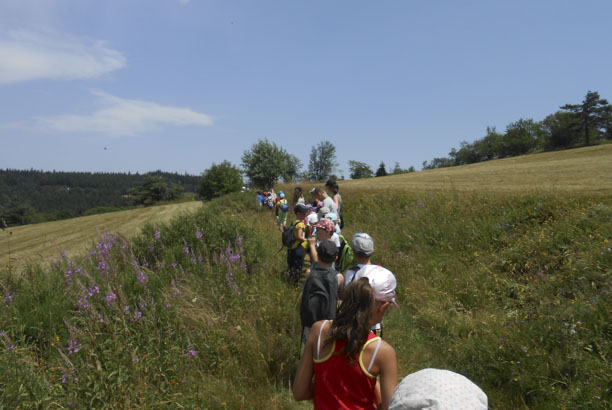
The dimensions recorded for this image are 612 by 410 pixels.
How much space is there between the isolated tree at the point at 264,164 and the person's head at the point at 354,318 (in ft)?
157

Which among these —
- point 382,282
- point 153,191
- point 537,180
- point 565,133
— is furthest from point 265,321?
point 153,191

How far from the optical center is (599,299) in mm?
4090

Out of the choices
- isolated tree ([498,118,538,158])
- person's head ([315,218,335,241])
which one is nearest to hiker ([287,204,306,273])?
person's head ([315,218,335,241])

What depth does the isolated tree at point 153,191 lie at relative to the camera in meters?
109

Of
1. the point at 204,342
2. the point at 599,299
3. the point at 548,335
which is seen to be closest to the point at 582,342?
the point at 548,335

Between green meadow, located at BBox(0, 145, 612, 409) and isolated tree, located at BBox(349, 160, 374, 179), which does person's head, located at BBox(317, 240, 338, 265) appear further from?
isolated tree, located at BBox(349, 160, 374, 179)

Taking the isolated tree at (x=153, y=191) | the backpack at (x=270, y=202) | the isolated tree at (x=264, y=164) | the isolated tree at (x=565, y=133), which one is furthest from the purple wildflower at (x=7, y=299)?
the isolated tree at (x=153, y=191)

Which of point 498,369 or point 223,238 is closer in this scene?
point 498,369

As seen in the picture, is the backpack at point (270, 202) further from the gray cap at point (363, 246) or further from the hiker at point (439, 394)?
the hiker at point (439, 394)

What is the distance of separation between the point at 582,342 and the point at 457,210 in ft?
20.1

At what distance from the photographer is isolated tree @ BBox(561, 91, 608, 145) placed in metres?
61.5

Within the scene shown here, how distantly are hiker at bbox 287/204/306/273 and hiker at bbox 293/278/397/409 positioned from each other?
11.0ft

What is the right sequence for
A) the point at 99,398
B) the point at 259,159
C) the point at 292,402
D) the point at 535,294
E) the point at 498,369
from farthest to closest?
1. the point at 259,159
2. the point at 535,294
3. the point at 498,369
4. the point at 292,402
5. the point at 99,398

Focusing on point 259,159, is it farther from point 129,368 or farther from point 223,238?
point 129,368
